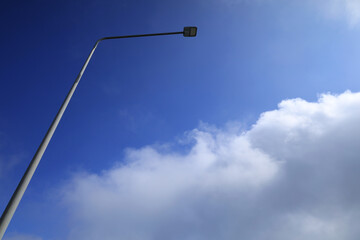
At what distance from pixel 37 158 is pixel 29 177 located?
21.2 inches

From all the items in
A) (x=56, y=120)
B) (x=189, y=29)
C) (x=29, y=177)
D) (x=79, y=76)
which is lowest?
(x=29, y=177)

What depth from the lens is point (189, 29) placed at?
1011 cm

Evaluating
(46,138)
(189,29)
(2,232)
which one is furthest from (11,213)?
(189,29)

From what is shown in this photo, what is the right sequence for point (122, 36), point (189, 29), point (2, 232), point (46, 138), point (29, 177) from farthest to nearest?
point (122, 36) < point (189, 29) < point (46, 138) < point (29, 177) < point (2, 232)

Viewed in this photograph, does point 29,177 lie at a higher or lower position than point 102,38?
lower

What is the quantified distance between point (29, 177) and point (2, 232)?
4.09 feet

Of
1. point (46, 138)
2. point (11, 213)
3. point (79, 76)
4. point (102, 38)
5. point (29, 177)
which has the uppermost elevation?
point (102, 38)

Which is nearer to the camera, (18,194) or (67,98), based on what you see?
(18,194)

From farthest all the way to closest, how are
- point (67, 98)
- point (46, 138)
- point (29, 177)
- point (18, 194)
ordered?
point (67, 98)
point (46, 138)
point (29, 177)
point (18, 194)

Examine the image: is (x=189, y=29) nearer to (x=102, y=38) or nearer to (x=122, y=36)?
(x=122, y=36)

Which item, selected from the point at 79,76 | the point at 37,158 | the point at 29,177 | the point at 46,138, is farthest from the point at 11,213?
the point at 79,76

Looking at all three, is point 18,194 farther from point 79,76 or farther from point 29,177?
point 79,76

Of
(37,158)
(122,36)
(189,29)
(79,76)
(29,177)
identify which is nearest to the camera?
(29,177)

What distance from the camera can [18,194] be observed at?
15.1ft
